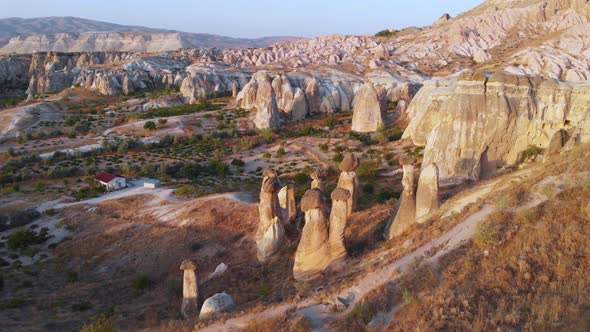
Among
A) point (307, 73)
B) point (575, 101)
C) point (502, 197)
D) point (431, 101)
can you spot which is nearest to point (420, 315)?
point (502, 197)

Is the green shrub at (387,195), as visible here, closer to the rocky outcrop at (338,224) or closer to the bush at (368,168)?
the bush at (368,168)

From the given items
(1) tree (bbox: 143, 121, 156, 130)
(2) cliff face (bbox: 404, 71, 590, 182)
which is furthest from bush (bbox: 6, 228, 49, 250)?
(1) tree (bbox: 143, 121, 156, 130)

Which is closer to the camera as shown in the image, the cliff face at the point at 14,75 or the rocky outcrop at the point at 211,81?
the rocky outcrop at the point at 211,81

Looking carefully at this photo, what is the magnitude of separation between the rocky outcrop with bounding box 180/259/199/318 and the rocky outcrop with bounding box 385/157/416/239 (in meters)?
4.97

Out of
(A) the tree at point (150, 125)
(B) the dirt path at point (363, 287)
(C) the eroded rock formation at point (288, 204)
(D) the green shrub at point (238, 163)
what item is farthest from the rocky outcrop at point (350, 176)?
(A) the tree at point (150, 125)

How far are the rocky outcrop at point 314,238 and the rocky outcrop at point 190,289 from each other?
2.56 metres

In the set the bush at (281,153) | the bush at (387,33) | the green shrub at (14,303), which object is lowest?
the green shrub at (14,303)

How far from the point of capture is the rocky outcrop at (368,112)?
35281 mm

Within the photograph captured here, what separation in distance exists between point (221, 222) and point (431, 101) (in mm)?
15556

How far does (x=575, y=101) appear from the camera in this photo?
59.7 feet

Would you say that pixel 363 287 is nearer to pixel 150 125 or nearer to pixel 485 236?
pixel 485 236

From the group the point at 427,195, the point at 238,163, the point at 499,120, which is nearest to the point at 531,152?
the point at 499,120

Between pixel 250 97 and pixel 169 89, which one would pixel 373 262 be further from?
pixel 169 89

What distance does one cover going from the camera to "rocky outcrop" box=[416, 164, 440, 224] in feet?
37.8
